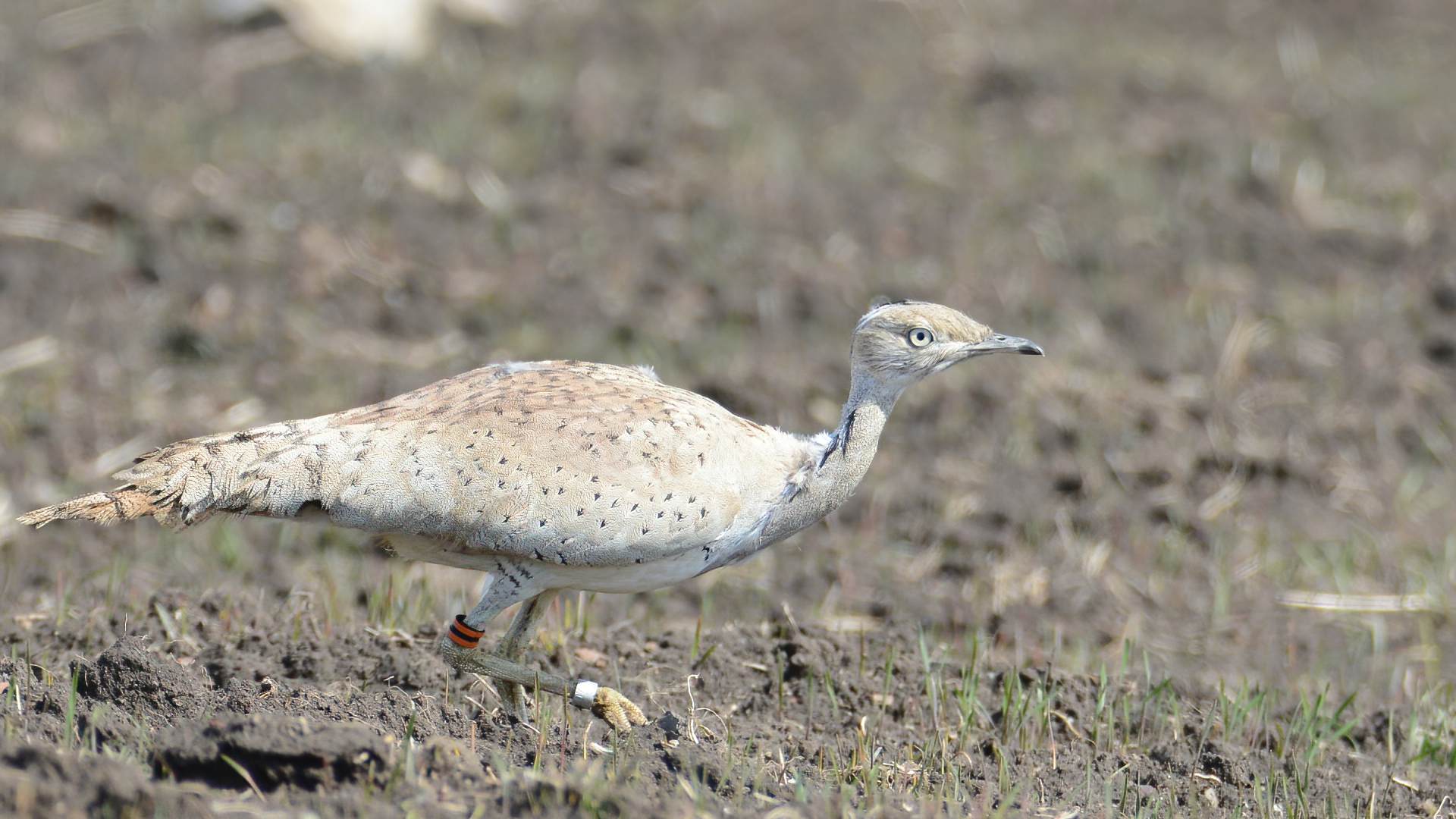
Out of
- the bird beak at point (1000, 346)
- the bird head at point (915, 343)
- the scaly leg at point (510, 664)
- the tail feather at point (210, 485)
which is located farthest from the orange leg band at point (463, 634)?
the bird beak at point (1000, 346)

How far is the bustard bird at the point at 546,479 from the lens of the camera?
550 cm

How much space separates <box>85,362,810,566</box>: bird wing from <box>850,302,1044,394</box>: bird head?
2.15 feet

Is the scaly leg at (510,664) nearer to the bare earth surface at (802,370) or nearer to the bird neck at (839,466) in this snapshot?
the bare earth surface at (802,370)

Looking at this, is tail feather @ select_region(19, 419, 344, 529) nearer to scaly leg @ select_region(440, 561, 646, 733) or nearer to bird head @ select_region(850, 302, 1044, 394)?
scaly leg @ select_region(440, 561, 646, 733)

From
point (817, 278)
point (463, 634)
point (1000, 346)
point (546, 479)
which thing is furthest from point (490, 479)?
point (817, 278)

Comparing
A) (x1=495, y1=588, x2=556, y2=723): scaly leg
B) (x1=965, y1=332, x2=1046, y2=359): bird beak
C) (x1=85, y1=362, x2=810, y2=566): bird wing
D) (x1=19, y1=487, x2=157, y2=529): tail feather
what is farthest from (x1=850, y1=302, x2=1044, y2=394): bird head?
(x1=19, y1=487, x2=157, y2=529): tail feather

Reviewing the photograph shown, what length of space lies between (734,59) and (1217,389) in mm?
5788

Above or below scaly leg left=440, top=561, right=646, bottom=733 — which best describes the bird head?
above

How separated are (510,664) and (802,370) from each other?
448 centimetres

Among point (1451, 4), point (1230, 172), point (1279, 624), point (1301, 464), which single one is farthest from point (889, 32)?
point (1279, 624)

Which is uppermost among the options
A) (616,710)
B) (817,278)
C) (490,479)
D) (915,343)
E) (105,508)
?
(817,278)

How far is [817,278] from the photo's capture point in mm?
10898

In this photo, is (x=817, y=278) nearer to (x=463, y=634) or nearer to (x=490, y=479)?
(x=463, y=634)

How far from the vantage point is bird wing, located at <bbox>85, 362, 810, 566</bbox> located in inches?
216
